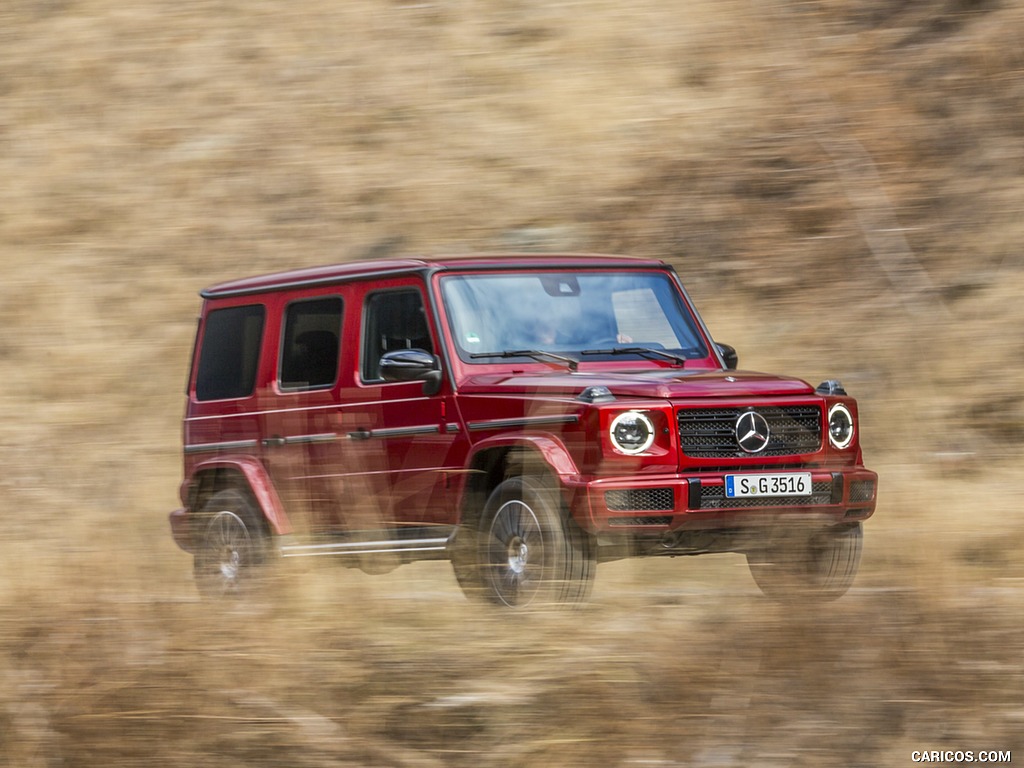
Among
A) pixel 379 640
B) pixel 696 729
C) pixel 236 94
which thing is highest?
pixel 236 94

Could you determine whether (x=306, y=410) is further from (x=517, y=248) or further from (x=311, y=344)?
(x=517, y=248)

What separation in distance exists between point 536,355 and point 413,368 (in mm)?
700

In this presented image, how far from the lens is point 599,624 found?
557cm

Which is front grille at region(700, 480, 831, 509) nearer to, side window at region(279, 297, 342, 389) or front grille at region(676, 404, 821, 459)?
front grille at region(676, 404, 821, 459)

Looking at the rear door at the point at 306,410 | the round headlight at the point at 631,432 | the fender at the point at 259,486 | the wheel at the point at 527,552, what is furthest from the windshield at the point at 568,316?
the fender at the point at 259,486

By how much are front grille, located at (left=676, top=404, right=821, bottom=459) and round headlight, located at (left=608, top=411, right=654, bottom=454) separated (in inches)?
6.2

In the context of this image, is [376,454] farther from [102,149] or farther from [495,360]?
[102,149]

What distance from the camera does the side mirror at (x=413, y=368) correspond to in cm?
699

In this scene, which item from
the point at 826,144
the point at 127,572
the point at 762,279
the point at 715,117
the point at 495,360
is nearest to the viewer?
the point at 127,572

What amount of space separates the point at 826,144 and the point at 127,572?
965 centimetres

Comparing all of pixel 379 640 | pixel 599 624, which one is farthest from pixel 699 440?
pixel 379 640

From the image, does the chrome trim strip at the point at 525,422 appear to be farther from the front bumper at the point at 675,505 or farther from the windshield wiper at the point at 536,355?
the windshield wiper at the point at 536,355

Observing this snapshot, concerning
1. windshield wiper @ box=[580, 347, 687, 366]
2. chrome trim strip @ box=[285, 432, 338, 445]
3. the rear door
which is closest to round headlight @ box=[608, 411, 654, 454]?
windshield wiper @ box=[580, 347, 687, 366]

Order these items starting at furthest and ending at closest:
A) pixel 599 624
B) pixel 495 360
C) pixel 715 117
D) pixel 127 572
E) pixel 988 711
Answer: pixel 715 117
pixel 495 360
pixel 127 572
pixel 599 624
pixel 988 711
